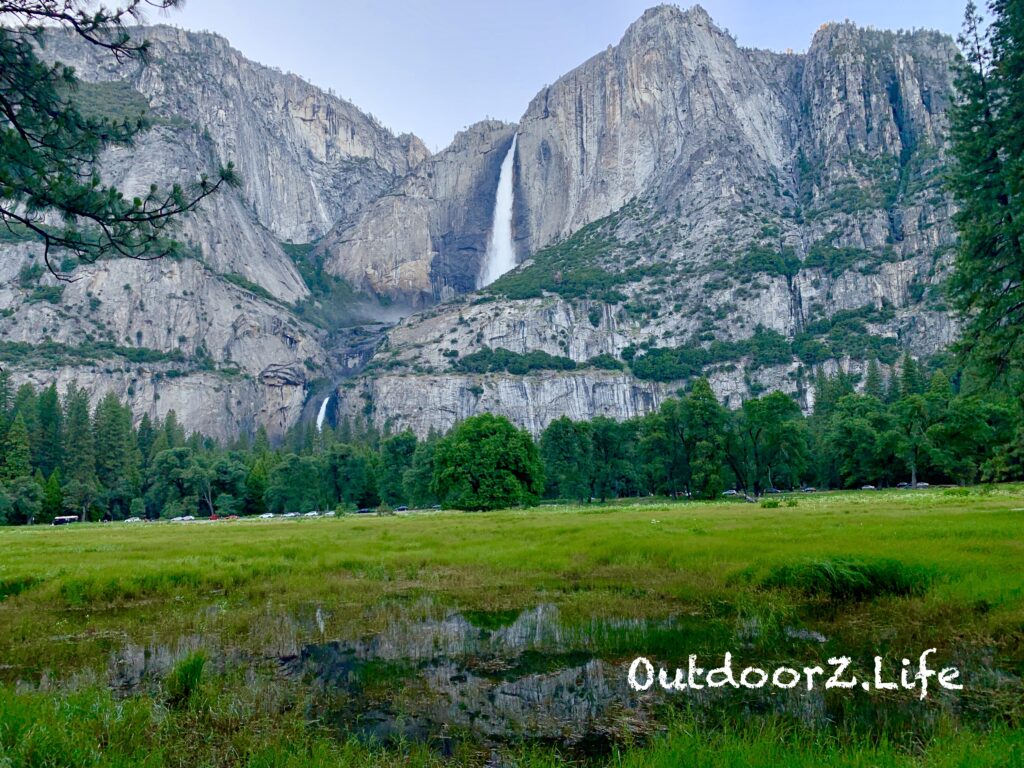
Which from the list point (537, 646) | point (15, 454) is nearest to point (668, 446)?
point (537, 646)

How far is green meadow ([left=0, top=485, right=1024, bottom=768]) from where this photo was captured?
20.5 feet

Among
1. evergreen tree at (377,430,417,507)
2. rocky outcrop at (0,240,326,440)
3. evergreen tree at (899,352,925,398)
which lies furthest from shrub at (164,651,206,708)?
rocky outcrop at (0,240,326,440)

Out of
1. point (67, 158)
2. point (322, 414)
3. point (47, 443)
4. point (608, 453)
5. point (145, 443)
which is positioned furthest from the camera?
point (322, 414)

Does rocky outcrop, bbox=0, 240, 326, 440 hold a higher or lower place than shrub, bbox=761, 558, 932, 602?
higher

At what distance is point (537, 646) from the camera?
1097 centimetres

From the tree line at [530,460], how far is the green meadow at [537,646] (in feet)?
154

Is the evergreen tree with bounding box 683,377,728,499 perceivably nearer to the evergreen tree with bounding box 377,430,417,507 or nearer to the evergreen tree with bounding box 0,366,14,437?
the evergreen tree with bounding box 377,430,417,507

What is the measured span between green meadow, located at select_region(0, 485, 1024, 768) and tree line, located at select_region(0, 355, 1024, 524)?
47.0 meters

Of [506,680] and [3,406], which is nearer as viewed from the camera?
[506,680]

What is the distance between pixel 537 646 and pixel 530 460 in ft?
202

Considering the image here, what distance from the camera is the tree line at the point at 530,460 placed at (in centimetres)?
7194

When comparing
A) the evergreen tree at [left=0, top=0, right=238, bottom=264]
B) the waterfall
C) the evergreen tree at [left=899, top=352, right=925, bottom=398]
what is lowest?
the evergreen tree at [left=0, top=0, right=238, bottom=264]

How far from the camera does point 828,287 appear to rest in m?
173

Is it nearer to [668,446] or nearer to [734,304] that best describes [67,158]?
[668,446]
